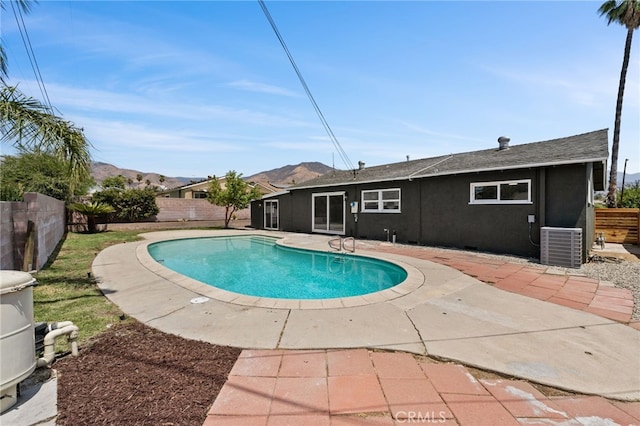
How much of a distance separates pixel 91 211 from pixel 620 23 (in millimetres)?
Result: 30656

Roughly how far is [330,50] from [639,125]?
16156mm

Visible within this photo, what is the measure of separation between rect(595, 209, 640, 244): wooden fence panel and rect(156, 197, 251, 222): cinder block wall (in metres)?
22.8

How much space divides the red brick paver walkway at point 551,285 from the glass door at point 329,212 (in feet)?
21.8

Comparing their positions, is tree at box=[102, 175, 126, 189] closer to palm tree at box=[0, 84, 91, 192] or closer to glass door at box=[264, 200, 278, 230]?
glass door at box=[264, 200, 278, 230]

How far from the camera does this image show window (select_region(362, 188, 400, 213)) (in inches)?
488

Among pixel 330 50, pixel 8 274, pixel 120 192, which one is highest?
pixel 330 50

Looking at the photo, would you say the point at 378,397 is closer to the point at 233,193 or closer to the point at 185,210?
the point at 233,193

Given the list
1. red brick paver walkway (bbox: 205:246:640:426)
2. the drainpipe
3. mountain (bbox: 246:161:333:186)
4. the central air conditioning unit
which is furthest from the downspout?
mountain (bbox: 246:161:333:186)

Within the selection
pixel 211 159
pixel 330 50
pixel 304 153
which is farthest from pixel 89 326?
pixel 211 159

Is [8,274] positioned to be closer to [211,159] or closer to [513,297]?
[513,297]

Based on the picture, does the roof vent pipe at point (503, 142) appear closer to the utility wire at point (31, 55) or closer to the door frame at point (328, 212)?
the door frame at point (328, 212)

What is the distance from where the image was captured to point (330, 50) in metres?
10.0

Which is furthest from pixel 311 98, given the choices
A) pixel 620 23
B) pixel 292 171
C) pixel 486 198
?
pixel 292 171

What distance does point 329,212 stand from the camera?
1546cm
